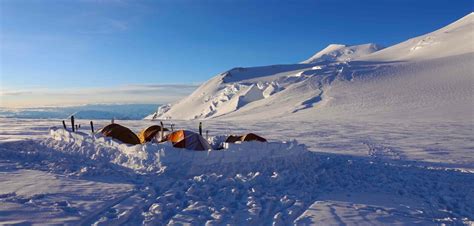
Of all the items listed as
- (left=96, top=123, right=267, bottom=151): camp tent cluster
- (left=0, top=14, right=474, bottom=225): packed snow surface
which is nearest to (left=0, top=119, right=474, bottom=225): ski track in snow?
(left=0, top=14, right=474, bottom=225): packed snow surface

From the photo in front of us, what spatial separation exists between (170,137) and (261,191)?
7.11m

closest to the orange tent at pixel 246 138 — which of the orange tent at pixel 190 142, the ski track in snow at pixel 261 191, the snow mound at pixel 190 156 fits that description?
the orange tent at pixel 190 142

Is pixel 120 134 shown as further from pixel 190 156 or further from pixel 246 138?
pixel 190 156

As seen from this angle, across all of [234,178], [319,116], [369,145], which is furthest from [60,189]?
[319,116]

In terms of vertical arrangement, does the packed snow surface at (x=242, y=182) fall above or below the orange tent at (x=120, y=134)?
below

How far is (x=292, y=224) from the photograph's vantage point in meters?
7.55

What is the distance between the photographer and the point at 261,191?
32.1 ft

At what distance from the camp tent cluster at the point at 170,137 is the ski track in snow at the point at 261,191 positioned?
7.36 feet

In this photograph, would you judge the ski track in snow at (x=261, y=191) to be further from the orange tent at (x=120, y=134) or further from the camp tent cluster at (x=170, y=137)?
the camp tent cluster at (x=170, y=137)

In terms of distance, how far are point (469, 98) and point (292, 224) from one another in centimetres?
4533

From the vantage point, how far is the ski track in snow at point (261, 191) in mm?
7914

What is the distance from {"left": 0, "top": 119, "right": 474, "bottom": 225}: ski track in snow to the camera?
7914mm

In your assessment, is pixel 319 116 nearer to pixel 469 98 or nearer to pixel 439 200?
pixel 469 98

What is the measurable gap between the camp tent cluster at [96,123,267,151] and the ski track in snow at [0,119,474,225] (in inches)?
88.3
